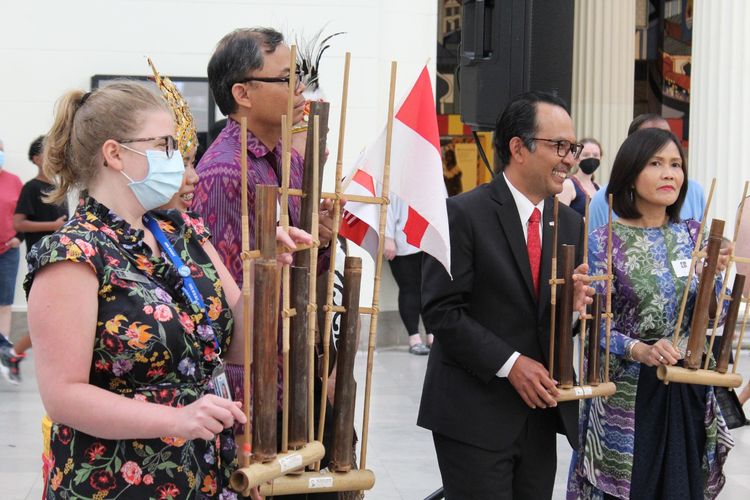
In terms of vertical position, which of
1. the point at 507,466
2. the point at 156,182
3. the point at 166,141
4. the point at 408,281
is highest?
the point at 166,141

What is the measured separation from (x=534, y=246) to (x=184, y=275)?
152cm

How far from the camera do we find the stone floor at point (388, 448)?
6184 millimetres

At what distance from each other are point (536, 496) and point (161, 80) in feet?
6.09

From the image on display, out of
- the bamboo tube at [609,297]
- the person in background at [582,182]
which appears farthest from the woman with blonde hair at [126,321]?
the person in background at [582,182]

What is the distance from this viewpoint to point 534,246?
3.87 m

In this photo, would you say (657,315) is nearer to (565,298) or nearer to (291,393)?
(565,298)

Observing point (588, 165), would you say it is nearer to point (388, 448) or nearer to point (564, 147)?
point (388, 448)

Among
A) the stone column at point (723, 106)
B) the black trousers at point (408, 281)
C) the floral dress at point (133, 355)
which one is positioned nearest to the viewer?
the floral dress at point (133, 355)

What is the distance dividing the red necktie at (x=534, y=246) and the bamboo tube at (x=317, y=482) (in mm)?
1226

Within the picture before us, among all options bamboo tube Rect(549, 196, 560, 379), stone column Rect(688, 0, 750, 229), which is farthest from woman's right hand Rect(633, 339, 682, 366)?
stone column Rect(688, 0, 750, 229)

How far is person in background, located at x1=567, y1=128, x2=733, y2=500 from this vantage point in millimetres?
4332

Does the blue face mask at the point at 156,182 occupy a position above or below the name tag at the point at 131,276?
above

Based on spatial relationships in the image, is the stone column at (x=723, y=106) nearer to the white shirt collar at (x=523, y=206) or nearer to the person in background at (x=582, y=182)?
the person in background at (x=582, y=182)

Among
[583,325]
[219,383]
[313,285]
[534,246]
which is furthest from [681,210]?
[219,383]
